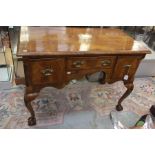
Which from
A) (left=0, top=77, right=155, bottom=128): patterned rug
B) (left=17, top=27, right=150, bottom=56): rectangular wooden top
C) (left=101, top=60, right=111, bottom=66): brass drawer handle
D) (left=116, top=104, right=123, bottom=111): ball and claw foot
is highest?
(left=17, top=27, right=150, bottom=56): rectangular wooden top

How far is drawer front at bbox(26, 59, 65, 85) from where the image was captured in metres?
1.00

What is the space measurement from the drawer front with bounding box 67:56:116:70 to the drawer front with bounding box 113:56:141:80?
65 mm

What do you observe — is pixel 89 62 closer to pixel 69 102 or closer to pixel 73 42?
pixel 73 42

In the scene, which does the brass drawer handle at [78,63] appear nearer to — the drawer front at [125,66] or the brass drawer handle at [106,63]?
the brass drawer handle at [106,63]

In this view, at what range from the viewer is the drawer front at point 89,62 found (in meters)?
1.05

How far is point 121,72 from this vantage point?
4.00 feet

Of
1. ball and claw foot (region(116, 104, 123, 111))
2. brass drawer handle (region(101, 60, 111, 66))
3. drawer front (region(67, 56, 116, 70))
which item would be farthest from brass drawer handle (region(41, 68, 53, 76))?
ball and claw foot (region(116, 104, 123, 111))

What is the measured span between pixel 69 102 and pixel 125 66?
66 centimetres

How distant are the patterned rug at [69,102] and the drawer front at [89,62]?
1.86 feet

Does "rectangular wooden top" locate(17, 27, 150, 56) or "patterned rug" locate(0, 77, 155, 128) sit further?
"patterned rug" locate(0, 77, 155, 128)

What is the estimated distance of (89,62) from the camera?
108 centimetres

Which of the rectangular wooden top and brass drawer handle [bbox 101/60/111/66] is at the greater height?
the rectangular wooden top

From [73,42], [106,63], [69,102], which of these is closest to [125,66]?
[106,63]

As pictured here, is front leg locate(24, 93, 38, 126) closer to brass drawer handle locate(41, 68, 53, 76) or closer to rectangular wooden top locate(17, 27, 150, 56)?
brass drawer handle locate(41, 68, 53, 76)
